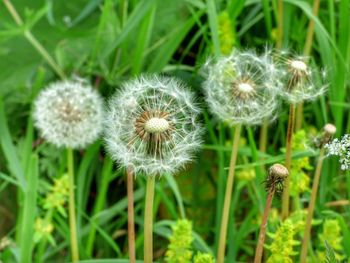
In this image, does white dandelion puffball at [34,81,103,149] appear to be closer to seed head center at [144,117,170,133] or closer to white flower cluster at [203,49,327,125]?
white flower cluster at [203,49,327,125]

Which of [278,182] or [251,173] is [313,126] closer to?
[251,173]

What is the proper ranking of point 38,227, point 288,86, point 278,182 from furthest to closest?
point 38,227
point 288,86
point 278,182

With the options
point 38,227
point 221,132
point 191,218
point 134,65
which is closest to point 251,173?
point 221,132

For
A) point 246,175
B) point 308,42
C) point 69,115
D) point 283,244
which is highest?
point 308,42

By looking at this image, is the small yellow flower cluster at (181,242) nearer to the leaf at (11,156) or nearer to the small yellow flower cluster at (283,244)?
the small yellow flower cluster at (283,244)

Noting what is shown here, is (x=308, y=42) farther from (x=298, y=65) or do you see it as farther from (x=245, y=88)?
(x=245, y=88)

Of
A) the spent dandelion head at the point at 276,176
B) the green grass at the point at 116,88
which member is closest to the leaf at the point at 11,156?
the green grass at the point at 116,88

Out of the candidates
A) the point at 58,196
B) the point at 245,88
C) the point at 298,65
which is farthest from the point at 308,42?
the point at 58,196
